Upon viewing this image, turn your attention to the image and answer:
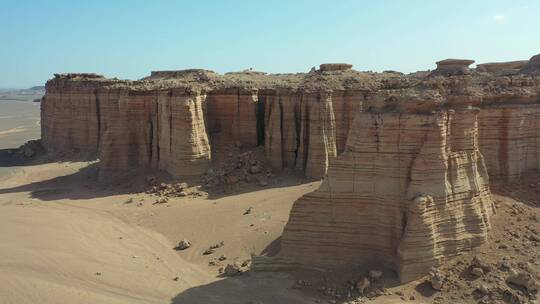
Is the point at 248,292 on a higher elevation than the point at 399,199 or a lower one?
lower

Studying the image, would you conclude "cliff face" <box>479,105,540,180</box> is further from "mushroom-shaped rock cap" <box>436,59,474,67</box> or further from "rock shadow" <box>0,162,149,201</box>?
"rock shadow" <box>0,162,149,201</box>

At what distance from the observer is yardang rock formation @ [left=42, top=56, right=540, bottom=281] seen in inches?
512

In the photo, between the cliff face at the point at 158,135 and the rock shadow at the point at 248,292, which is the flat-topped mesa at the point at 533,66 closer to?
the cliff face at the point at 158,135

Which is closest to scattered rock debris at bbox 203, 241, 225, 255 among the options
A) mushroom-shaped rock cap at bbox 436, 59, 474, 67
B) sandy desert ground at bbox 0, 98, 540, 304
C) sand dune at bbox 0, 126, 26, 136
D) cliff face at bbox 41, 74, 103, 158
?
sandy desert ground at bbox 0, 98, 540, 304

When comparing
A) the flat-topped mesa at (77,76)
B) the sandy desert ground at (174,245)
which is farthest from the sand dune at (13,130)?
the sandy desert ground at (174,245)

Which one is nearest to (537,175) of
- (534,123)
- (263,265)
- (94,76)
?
(534,123)

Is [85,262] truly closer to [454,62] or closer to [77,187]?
[77,187]

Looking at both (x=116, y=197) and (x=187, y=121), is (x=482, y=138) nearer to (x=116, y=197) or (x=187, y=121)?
(x=187, y=121)

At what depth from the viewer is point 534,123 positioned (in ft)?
60.5

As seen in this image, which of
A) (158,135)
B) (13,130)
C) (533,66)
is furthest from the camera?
(13,130)

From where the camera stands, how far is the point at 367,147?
13.5 meters

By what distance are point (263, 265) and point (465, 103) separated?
7.79 meters

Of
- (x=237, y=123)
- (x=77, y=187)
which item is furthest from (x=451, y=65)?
(x=77, y=187)

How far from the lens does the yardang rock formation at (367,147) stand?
1299 cm
